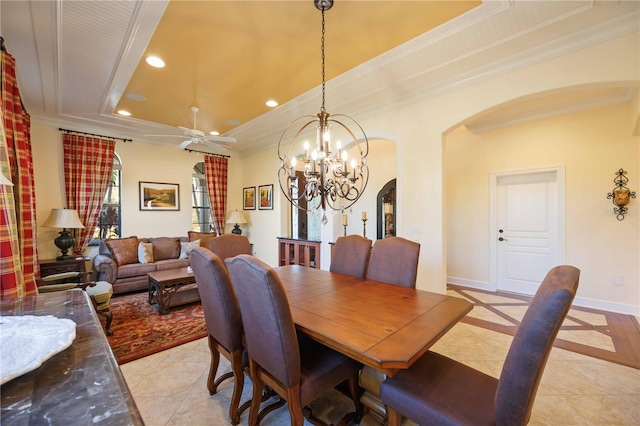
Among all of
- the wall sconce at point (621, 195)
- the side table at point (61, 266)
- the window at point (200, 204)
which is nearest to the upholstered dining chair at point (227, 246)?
the side table at point (61, 266)

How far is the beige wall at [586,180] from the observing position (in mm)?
3422

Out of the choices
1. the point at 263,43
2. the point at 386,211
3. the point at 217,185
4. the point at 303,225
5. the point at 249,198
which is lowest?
the point at 303,225

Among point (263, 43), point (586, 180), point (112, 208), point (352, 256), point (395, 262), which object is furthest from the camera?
point (112, 208)

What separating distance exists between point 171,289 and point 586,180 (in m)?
5.93

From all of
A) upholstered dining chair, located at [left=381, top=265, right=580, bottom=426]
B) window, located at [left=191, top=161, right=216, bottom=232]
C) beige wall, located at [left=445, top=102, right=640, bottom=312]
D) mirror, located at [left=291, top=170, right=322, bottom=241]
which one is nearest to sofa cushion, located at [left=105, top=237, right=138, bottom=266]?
window, located at [left=191, top=161, right=216, bottom=232]

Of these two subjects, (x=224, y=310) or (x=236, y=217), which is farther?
(x=236, y=217)

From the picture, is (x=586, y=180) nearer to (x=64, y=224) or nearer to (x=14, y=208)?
(x=14, y=208)

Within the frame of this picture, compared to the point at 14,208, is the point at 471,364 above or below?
below

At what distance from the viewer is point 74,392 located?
688 mm

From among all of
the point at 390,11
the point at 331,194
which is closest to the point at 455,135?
the point at 390,11

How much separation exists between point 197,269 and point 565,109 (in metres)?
5.13

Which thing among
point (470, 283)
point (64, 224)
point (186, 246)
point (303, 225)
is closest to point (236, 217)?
point (186, 246)

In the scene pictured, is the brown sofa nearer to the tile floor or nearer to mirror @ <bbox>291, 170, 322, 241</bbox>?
mirror @ <bbox>291, 170, 322, 241</bbox>

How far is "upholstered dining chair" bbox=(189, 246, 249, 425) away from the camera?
1639mm
